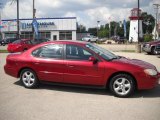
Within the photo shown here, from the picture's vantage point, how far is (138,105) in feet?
22.7

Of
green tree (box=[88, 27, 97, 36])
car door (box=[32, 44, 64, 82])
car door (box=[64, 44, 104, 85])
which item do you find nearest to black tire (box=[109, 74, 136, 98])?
car door (box=[64, 44, 104, 85])

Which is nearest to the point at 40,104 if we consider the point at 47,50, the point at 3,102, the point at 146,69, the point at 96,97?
A: the point at 3,102

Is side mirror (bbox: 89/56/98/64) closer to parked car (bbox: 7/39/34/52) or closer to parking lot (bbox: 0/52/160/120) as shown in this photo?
→ parking lot (bbox: 0/52/160/120)

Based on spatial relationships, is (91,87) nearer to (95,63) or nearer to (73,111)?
(95,63)

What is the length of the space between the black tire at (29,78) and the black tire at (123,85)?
2435mm

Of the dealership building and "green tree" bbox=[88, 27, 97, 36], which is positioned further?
"green tree" bbox=[88, 27, 97, 36]

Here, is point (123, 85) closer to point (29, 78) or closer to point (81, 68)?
point (81, 68)

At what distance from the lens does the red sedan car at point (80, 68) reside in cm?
770

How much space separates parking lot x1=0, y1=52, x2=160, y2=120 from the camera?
6023 mm

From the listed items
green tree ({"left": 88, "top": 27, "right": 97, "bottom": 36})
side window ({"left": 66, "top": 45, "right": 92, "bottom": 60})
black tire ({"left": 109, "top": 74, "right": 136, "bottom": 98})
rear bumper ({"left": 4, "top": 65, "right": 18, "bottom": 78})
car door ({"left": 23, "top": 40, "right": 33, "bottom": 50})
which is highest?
green tree ({"left": 88, "top": 27, "right": 97, "bottom": 36})

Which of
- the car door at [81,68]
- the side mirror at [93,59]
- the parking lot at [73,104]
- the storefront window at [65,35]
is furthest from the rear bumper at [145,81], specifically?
the storefront window at [65,35]

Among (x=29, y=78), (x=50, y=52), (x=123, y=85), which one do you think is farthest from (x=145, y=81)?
(x=29, y=78)

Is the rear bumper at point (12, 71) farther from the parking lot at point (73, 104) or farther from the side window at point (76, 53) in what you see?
the side window at point (76, 53)

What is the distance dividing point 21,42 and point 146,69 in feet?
61.5
